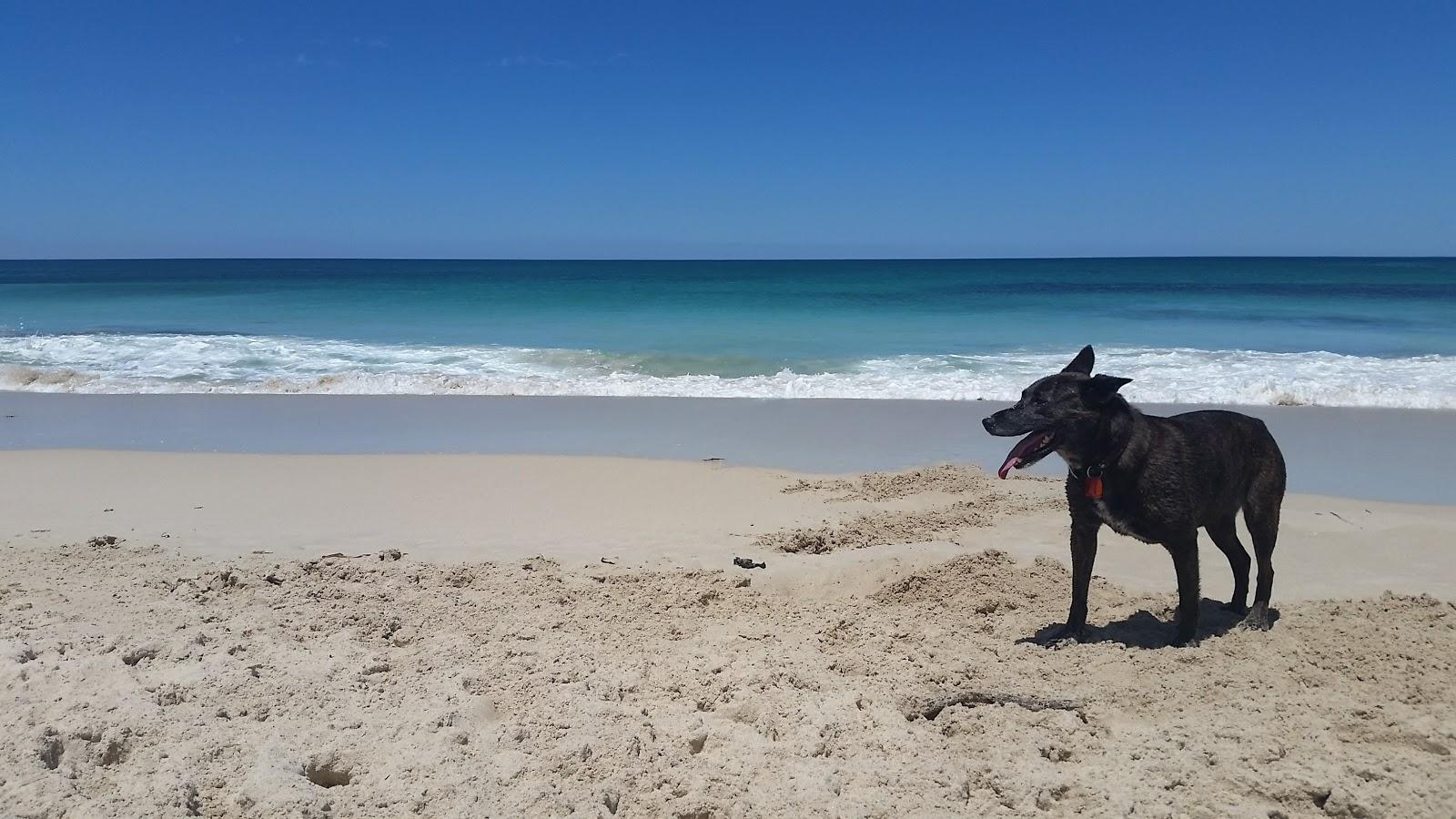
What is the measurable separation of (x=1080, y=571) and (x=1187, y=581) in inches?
16.3

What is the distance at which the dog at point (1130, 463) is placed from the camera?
3561 mm

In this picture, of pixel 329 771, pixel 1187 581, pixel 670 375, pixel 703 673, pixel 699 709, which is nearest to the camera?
pixel 329 771

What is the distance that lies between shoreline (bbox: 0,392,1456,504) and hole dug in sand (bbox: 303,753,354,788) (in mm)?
5645

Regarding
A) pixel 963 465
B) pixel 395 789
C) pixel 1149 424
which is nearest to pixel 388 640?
pixel 395 789

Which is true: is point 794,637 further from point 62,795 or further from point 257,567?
point 257,567

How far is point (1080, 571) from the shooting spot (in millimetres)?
3986

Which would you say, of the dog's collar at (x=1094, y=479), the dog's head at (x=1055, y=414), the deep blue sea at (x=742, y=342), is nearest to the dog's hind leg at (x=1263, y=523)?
the dog's collar at (x=1094, y=479)

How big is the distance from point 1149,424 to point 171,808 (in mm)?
3609

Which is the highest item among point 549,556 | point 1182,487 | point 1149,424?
point 1149,424

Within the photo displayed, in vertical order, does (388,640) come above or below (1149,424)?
below

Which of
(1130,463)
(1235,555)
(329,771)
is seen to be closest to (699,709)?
(329,771)

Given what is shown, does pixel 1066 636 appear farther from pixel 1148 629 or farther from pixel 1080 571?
pixel 1148 629

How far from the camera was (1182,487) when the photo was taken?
3.65 meters

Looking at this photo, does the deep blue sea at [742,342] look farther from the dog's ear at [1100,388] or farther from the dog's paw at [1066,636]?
the dog's ear at [1100,388]
